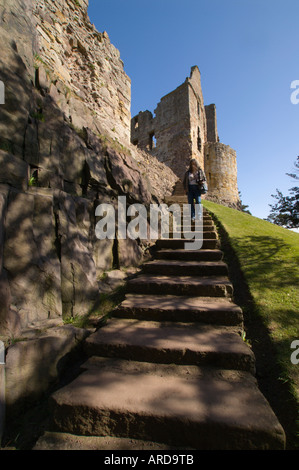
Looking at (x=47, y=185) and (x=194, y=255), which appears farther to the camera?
(x=194, y=255)

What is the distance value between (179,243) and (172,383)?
341 cm

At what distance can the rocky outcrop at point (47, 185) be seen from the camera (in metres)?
2.39

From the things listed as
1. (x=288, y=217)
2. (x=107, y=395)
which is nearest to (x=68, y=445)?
(x=107, y=395)

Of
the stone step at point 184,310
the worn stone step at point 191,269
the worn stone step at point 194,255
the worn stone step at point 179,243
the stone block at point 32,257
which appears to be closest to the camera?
the stone block at point 32,257

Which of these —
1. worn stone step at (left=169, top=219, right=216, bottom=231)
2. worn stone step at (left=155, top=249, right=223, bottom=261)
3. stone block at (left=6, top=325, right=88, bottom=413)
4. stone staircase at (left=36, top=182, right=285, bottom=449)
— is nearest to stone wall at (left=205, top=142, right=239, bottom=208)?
worn stone step at (left=169, top=219, right=216, bottom=231)

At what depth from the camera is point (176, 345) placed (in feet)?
6.96

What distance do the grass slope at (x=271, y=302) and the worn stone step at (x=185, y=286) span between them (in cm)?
37

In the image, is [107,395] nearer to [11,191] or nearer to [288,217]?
[11,191]

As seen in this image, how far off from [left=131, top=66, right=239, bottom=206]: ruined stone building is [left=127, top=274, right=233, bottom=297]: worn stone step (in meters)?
16.4

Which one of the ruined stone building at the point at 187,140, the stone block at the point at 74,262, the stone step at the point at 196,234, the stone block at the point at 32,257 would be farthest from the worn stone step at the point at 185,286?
the ruined stone building at the point at 187,140

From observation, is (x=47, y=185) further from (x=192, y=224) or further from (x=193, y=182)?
(x=193, y=182)

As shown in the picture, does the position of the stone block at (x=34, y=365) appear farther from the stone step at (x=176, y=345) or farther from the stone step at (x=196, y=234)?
the stone step at (x=196, y=234)

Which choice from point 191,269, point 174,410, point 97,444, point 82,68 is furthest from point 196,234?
point 82,68
